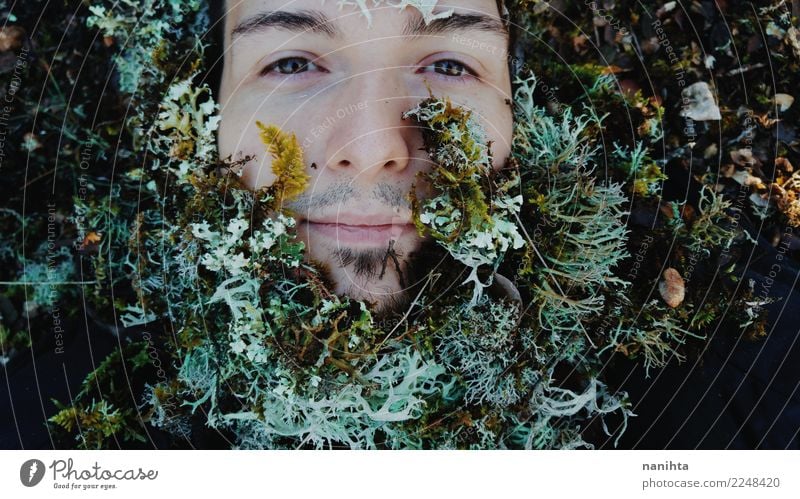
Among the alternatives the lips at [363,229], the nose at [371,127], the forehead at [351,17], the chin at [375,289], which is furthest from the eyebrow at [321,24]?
the chin at [375,289]

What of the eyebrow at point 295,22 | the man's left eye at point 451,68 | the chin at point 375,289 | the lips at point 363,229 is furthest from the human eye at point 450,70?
the chin at point 375,289

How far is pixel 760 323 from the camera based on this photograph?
125 centimetres

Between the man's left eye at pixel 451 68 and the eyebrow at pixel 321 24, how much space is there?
0.19 feet

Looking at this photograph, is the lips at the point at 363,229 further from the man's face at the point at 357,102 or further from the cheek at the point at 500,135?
the cheek at the point at 500,135

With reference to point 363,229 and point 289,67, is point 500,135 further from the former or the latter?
point 289,67

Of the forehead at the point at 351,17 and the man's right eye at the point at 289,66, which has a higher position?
the forehead at the point at 351,17

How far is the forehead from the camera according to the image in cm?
110

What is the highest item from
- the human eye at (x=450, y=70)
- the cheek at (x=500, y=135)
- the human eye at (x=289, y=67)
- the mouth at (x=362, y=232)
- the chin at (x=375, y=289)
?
the human eye at (x=289, y=67)

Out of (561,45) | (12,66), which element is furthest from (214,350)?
(561,45)

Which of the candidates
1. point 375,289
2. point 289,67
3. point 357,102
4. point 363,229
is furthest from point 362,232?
point 289,67

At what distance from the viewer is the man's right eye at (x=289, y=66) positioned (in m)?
1.15

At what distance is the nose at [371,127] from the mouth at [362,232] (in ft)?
0.36

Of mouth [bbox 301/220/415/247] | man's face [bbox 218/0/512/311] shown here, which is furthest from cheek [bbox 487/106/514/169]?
mouth [bbox 301/220/415/247]
